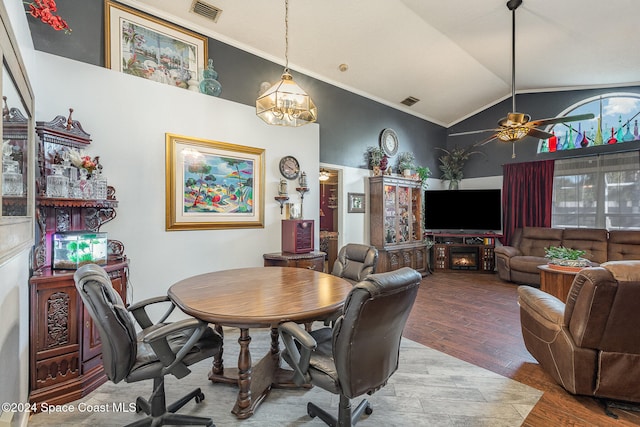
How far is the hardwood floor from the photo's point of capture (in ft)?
6.21

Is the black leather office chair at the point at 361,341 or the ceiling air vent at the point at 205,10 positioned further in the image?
the ceiling air vent at the point at 205,10

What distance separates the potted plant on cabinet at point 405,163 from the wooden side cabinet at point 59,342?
5194mm

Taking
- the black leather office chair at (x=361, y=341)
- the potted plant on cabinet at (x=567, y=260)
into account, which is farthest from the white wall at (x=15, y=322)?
the potted plant on cabinet at (x=567, y=260)

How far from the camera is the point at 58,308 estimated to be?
2.03 m

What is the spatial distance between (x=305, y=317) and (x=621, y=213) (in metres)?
6.25

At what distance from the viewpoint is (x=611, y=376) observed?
1.89 meters

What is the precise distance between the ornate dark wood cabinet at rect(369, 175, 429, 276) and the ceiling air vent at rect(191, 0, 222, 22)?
135 inches

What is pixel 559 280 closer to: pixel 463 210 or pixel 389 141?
pixel 463 210

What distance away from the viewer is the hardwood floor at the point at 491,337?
74.5 inches

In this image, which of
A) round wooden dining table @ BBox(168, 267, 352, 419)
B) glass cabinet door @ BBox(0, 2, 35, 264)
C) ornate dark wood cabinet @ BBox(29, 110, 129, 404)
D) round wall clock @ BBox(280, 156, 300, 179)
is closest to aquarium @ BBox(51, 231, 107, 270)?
ornate dark wood cabinet @ BBox(29, 110, 129, 404)

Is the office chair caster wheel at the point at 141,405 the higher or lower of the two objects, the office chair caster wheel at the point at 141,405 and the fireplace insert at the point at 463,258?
the lower

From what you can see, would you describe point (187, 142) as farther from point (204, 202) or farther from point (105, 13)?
point (105, 13)

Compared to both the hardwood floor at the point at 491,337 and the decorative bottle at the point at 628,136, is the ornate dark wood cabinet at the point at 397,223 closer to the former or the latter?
the hardwood floor at the point at 491,337

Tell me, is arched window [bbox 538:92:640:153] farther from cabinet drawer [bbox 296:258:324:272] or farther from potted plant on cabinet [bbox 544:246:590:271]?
cabinet drawer [bbox 296:258:324:272]
